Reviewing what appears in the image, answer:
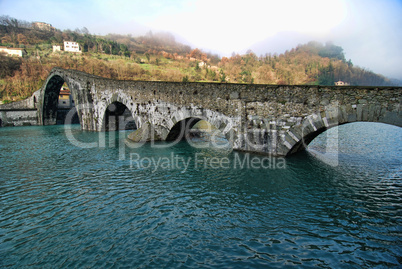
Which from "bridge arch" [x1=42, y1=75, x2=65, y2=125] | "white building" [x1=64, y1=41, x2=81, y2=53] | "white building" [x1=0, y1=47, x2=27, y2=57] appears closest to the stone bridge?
"bridge arch" [x1=42, y1=75, x2=65, y2=125]

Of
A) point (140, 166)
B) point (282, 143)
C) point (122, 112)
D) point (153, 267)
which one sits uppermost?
point (122, 112)

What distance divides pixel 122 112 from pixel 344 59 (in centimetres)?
10861

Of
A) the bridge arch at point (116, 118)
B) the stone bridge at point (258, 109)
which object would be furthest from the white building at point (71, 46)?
the stone bridge at point (258, 109)

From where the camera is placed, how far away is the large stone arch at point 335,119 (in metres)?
9.80

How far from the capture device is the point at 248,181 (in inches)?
413

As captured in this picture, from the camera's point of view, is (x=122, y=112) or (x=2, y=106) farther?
(x=2, y=106)

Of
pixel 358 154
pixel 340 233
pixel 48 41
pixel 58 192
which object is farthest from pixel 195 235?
pixel 48 41

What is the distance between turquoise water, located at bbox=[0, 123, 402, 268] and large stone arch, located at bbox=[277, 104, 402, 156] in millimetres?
1191

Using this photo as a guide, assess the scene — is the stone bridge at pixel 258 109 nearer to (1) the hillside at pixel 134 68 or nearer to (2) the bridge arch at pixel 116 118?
(2) the bridge arch at pixel 116 118

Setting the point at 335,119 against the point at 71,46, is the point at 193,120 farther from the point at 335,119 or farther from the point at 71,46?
the point at 71,46

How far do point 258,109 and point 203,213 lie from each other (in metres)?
7.42

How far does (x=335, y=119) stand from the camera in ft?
36.1

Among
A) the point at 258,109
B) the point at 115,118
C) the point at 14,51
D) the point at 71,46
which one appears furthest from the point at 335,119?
the point at 71,46

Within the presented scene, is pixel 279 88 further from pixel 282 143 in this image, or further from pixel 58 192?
pixel 58 192
